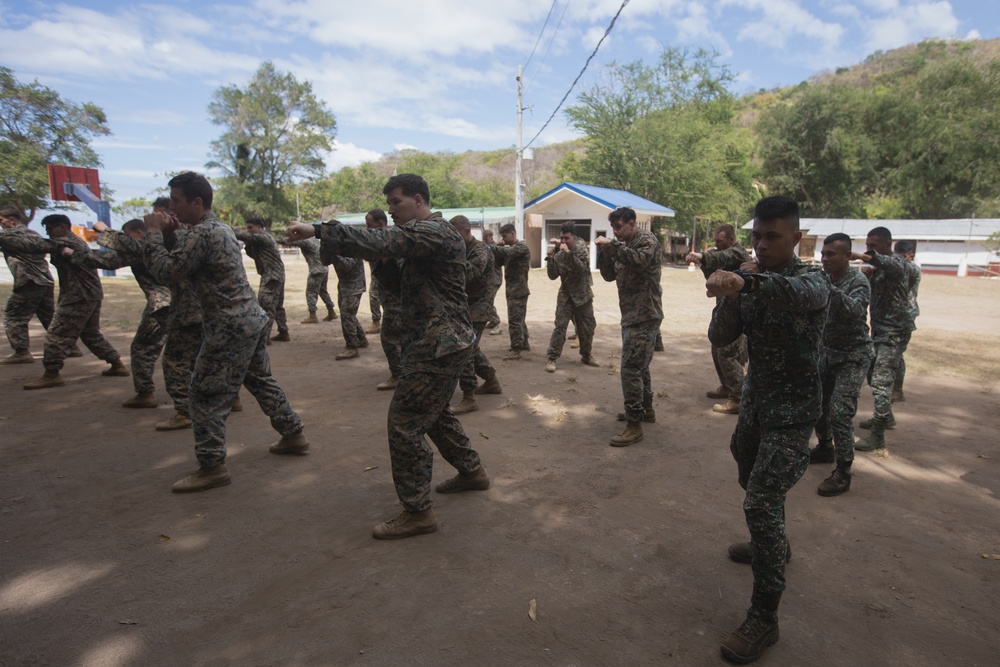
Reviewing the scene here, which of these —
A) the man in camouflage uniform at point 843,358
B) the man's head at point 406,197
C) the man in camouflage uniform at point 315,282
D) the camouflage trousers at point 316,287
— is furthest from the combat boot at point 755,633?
the camouflage trousers at point 316,287

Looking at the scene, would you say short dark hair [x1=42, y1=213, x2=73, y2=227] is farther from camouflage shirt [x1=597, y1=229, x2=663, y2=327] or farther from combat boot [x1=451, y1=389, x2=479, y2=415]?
camouflage shirt [x1=597, y1=229, x2=663, y2=327]

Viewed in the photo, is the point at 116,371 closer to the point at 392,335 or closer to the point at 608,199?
the point at 392,335

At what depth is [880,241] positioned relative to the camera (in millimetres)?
5223

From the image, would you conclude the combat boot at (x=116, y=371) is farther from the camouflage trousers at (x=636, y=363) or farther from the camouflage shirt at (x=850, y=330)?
the camouflage shirt at (x=850, y=330)

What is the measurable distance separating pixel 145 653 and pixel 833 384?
179 inches

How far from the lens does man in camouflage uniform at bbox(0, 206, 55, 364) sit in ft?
22.9

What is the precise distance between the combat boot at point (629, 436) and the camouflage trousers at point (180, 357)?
3760 mm

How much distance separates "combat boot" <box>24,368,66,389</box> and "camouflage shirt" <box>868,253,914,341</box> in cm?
863

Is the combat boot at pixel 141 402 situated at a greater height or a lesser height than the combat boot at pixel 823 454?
greater

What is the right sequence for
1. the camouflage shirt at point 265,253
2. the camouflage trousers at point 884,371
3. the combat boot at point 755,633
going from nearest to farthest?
the combat boot at point 755,633
the camouflage trousers at point 884,371
the camouflage shirt at point 265,253

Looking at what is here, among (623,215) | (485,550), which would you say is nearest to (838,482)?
(485,550)

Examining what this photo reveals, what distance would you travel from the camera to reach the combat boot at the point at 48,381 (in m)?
6.49

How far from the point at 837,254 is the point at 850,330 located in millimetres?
576

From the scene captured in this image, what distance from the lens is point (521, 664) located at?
243 centimetres
